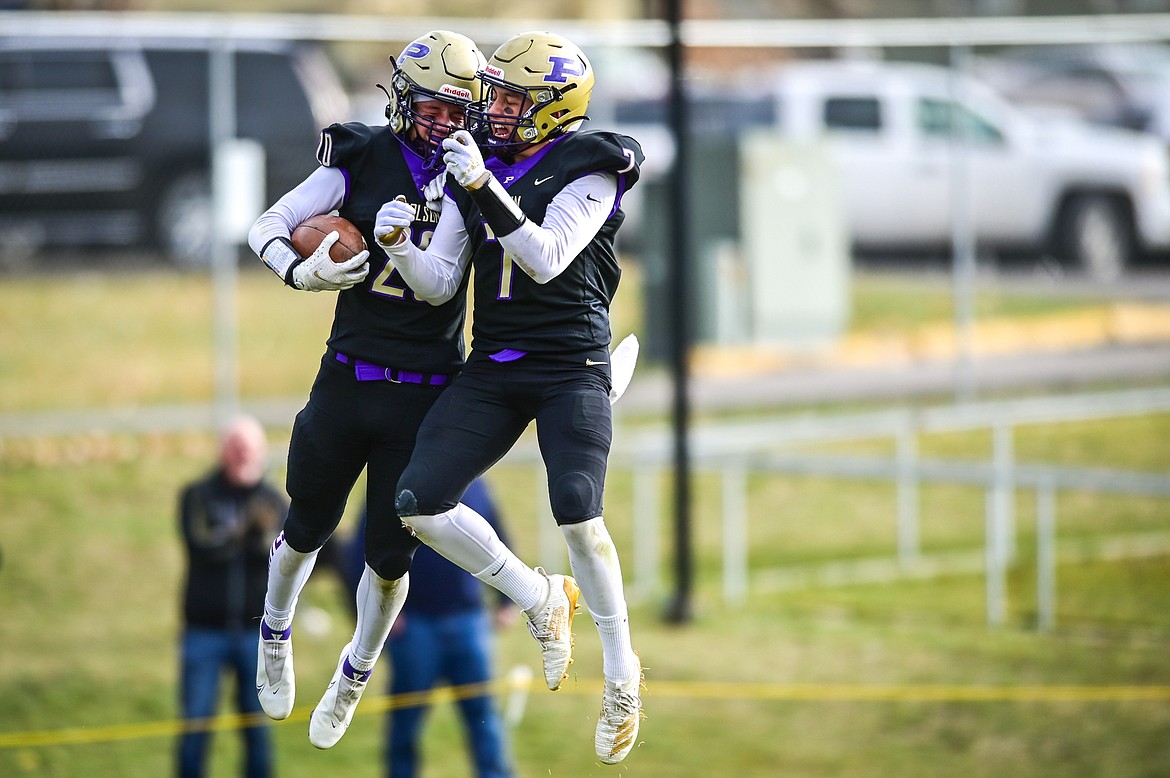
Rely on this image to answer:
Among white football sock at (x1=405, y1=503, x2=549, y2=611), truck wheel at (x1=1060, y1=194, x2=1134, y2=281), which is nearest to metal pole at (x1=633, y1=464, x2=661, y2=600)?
truck wheel at (x1=1060, y1=194, x2=1134, y2=281)

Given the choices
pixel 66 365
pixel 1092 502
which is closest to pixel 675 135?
pixel 1092 502

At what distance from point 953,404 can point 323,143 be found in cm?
920

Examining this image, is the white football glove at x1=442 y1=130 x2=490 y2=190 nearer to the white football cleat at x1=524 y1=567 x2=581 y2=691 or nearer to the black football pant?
the black football pant

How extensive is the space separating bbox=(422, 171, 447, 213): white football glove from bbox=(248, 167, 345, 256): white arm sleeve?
328mm

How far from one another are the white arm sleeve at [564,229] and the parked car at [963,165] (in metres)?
7.85

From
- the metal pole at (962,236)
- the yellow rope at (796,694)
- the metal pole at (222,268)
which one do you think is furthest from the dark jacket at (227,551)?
the metal pole at (962,236)

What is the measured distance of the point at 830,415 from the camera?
44.2 feet

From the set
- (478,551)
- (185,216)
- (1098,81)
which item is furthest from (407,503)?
(1098,81)

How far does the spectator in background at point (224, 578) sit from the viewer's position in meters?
8.87

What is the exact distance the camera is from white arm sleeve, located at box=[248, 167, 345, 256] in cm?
490

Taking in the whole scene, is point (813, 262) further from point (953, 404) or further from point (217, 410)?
point (217, 410)

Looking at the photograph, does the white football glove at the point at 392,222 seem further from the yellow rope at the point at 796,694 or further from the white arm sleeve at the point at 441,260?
the yellow rope at the point at 796,694

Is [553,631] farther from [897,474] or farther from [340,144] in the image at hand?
[897,474]

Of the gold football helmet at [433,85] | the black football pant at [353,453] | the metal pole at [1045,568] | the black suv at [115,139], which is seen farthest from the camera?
the black suv at [115,139]
